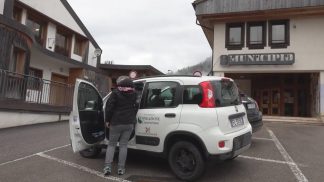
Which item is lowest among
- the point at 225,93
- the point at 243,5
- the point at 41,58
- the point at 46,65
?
the point at 225,93

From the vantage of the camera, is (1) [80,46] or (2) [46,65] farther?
(1) [80,46]

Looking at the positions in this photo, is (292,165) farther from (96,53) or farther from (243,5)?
(96,53)

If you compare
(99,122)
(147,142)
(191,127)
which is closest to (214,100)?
(191,127)

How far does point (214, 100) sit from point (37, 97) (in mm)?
9660

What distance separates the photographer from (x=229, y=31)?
1936cm

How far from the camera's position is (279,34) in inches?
731

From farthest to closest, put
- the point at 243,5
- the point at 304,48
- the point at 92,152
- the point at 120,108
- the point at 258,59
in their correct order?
the point at 243,5, the point at 258,59, the point at 304,48, the point at 92,152, the point at 120,108

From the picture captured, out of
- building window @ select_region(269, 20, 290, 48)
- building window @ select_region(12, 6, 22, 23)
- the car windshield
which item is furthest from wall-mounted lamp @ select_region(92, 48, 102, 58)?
the car windshield

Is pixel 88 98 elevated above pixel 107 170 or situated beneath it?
elevated above

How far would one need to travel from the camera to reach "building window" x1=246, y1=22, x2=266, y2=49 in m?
18.6

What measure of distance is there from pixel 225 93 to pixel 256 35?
560 inches

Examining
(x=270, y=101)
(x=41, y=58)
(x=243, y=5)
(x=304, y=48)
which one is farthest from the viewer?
(x=270, y=101)

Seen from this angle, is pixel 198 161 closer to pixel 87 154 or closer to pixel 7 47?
pixel 87 154

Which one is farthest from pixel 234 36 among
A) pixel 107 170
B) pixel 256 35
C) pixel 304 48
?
pixel 107 170
